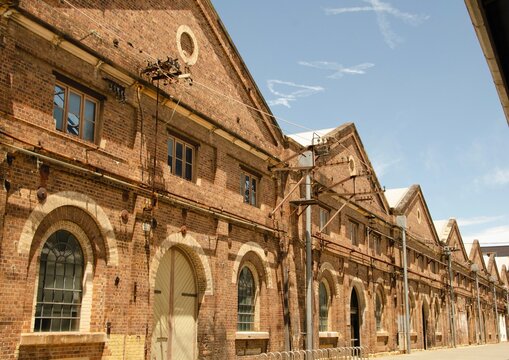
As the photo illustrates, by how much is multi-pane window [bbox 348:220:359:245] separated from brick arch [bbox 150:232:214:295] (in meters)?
12.1

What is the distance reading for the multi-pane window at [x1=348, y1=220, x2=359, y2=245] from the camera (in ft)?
89.0

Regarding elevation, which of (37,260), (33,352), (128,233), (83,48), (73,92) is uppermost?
(83,48)

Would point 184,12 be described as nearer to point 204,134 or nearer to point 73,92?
point 204,134

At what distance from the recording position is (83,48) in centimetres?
1254

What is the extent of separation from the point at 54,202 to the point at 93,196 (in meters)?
1.15

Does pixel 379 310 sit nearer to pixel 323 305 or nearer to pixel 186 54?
pixel 323 305

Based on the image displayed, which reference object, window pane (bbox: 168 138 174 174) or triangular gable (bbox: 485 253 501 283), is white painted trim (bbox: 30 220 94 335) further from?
triangular gable (bbox: 485 253 501 283)

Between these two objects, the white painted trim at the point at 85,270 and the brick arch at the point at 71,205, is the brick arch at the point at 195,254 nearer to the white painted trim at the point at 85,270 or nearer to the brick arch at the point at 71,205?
the brick arch at the point at 71,205

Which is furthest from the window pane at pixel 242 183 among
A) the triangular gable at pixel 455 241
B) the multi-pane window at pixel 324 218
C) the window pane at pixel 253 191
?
the triangular gable at pixel 455 241

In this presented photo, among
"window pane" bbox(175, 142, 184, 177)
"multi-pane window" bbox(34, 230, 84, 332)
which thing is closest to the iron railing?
"window pane" bbox(175, 142, 184, 177)

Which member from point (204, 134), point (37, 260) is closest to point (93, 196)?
point (37, 260)

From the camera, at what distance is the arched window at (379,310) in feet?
96.7

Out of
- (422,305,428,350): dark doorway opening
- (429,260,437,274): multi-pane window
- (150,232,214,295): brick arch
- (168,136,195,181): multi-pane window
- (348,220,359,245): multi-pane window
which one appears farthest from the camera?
(429,260,437,274): multi-pane window

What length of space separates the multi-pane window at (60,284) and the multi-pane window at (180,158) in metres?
4.05
